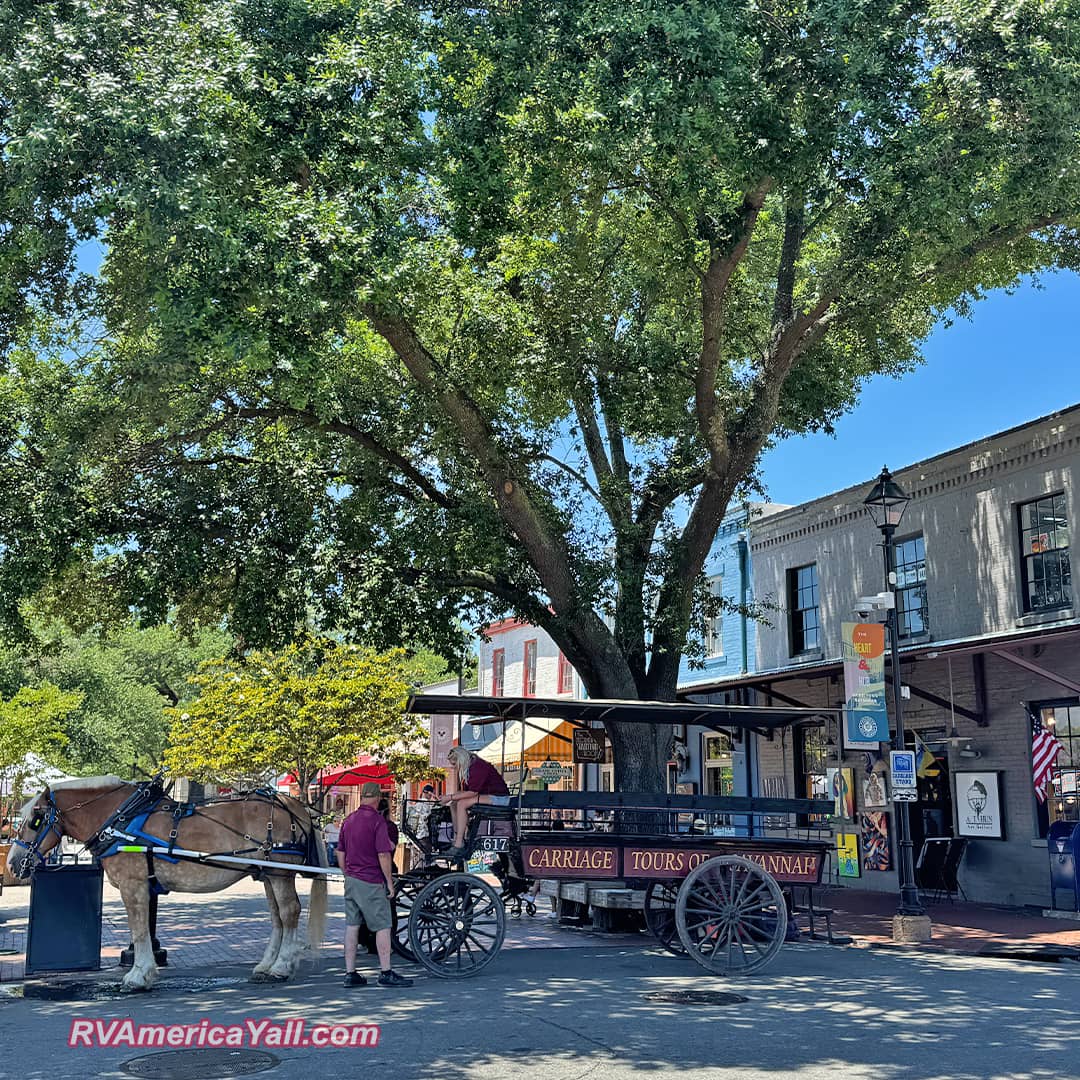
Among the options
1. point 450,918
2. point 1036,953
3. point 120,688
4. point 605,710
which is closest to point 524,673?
point 120,688

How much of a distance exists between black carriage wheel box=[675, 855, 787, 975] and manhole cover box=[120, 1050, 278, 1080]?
4.84 meters

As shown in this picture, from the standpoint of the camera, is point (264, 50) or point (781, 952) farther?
point (781, 952)

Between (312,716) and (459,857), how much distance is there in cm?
1522

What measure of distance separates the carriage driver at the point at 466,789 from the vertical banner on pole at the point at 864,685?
5.33 meters

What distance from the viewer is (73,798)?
37.7ft

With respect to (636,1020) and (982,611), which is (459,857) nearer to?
(636,1020)

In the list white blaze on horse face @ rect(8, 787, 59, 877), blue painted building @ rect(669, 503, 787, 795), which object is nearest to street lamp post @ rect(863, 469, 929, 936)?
blue painted building @ rect(669, 503, 787, 795)

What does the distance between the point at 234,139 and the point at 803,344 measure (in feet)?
26.8

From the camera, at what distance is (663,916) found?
45.9 feet

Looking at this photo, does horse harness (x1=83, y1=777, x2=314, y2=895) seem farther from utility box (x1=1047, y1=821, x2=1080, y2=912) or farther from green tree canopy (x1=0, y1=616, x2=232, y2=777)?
green tree canopy (x1=0, y1=616, x2=232, y2=777)

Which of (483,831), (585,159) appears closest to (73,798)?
(483,831)

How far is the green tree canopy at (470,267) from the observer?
39.5ft

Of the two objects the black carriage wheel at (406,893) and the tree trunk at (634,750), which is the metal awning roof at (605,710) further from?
the tree trunk at (634,750)

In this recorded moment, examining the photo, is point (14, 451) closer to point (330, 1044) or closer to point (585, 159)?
point (585, 159)
